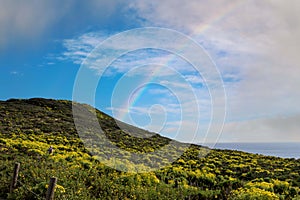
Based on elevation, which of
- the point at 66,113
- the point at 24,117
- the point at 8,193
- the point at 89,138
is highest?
the point at 66,113

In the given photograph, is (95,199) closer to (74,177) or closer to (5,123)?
(74,177)

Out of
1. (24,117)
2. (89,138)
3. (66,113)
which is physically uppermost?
(66,113)

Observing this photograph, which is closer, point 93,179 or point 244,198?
point 244,198

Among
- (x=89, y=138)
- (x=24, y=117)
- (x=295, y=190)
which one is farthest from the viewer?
(x=24, y=117)

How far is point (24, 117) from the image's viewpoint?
45.3 meters

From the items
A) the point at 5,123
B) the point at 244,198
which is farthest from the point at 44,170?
the point at 5,123

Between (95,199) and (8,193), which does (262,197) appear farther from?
(8,193)

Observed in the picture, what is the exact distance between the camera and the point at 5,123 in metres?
39.0

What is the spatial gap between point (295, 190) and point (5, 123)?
111ft

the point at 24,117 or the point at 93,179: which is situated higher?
the point at 24,117

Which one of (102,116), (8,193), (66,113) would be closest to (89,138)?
(66,113)

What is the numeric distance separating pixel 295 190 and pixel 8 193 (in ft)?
37.4

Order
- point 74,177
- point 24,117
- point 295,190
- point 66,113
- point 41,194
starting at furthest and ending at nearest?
point 66,113 → point 24,117 → point 295,190 → point 74,177 → point 41,194

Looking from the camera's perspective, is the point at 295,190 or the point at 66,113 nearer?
the point at 295,190
